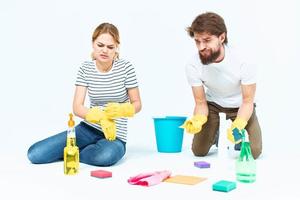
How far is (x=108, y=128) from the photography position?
2.99 meters

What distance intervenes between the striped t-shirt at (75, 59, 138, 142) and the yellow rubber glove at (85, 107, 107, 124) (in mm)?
166

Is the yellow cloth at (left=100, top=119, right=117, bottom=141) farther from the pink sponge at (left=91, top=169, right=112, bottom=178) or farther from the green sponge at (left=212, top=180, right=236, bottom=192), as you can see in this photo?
the green sponge at (left=212, top=180, right=236, bottom=192)

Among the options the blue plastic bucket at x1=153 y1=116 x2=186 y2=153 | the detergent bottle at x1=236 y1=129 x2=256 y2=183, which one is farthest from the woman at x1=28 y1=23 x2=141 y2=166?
the detergent bottle at x1=236 y1=129 x2=256 y2=183

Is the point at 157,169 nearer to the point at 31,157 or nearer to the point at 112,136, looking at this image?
the point at 112,136

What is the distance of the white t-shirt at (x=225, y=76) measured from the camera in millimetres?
3115

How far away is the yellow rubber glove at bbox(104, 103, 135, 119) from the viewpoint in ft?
9.92

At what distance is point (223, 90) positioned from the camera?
3.23m

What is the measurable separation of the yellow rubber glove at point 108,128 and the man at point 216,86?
40cm

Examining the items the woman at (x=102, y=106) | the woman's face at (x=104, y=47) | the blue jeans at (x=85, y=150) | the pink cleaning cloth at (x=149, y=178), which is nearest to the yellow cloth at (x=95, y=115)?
the woman at (x=102, y=106)

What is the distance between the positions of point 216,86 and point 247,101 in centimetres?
20

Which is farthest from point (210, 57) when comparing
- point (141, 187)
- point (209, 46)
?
point (141, 187)

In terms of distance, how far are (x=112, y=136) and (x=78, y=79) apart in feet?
1.29

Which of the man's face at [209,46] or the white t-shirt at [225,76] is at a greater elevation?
the man's face at [209,46]

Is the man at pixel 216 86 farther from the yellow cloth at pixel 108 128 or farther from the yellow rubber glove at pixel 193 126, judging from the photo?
the yellow cloth at pixel 108 128
